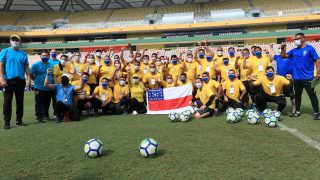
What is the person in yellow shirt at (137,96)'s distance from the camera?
946 centimetres

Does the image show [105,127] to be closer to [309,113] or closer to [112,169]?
[112,169]

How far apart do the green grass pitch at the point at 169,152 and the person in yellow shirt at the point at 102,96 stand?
6.55 feet

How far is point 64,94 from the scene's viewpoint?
323 inches

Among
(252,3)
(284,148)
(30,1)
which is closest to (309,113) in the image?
(284,148)

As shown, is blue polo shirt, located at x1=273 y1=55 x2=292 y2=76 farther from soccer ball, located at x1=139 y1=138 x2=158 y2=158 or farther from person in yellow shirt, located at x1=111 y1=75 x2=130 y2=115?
soccer ball, located at x1=139 y1=138 x2=158 y2=158

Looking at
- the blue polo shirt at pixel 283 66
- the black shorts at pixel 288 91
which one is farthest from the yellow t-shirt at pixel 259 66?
the blue polo shirt at pixel 283 66

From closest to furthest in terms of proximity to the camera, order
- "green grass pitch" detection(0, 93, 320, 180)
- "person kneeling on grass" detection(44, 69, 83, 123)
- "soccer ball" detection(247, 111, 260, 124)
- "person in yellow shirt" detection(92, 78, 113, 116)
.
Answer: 1. "green grass pitch" detection(0, 93, 320, 180)
2. "soccer ball" detection(247, 111, 260, 124)
3. "person kneeling on grass" detection(44, 69, 83, 123)
4. "person in yellow shirt" detection(92, 78, 113, 116)

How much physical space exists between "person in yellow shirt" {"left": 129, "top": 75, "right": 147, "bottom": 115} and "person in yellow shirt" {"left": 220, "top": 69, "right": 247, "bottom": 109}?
2.51 meters

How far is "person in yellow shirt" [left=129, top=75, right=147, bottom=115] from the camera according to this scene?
31.0 feet

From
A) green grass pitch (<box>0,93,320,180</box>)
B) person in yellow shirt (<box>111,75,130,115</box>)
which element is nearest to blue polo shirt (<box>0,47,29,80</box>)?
green grass pitch (<box>0,93,320,180</box>)

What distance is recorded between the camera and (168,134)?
6.08 meters

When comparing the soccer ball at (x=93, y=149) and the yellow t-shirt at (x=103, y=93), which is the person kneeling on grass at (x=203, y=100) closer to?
the yellow t-shirt at (x=103, y=93)

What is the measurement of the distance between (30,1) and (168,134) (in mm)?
43869

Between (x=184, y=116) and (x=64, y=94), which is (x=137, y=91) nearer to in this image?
(x=64, y=94)
